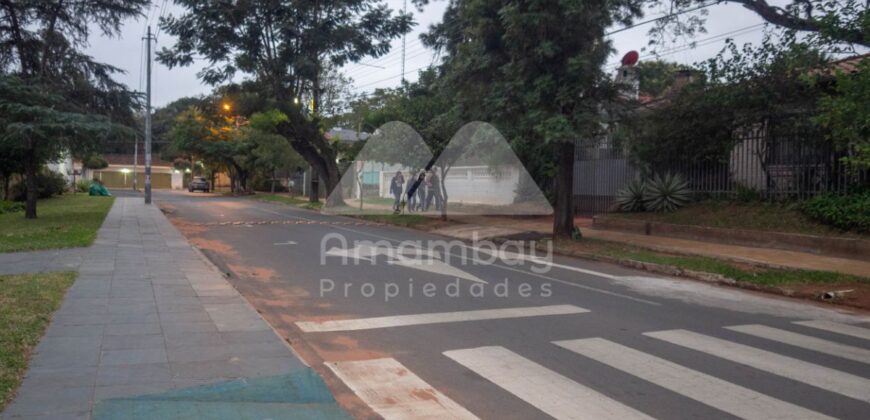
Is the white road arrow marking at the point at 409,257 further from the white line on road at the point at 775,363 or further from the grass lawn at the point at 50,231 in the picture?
the grass lawn at the point at 50,231

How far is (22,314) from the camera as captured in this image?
7344 mm

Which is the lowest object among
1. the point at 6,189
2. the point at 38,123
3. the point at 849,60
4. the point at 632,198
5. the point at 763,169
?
the point at 6,189

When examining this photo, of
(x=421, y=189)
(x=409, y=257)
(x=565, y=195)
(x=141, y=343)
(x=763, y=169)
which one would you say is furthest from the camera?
(x=421, y=189)

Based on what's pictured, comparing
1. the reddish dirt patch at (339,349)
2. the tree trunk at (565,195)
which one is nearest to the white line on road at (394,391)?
the reddish dirt patch at (339,349)

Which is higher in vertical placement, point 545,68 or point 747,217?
point 545,68

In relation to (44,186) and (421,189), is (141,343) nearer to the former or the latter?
(421,189)

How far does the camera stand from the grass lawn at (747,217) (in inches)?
591

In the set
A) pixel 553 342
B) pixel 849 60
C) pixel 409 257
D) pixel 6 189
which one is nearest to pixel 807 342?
pixel 553 342

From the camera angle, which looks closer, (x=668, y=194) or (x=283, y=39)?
(x=668, y=194)

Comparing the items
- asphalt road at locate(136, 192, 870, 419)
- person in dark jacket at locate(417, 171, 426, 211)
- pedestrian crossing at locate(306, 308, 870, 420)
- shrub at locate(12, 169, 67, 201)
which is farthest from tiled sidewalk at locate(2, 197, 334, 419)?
shrub at locate(12, 169, 67, 201)

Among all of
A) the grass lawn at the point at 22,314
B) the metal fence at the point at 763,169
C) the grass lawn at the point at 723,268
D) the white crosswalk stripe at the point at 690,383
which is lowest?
the white crosswalk stripe at the point at 690,383

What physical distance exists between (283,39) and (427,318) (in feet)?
78.8

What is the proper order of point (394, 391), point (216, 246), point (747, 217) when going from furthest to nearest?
point (747, 217)
point (216, 246)
point (394, 391)

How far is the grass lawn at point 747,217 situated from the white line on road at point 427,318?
8.92 m
